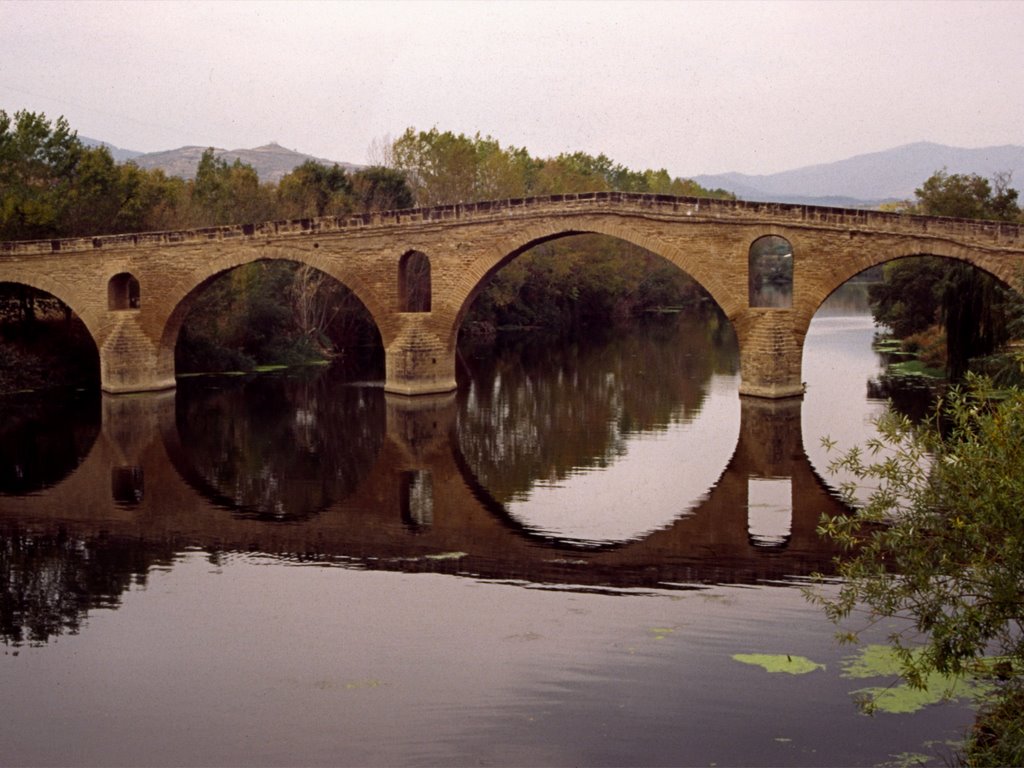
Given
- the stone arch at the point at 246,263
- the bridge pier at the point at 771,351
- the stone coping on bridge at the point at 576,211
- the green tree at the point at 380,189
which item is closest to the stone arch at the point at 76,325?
the stone coping on bridge at the point at 576,211

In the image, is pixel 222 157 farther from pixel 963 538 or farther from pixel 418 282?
pixel 963 538

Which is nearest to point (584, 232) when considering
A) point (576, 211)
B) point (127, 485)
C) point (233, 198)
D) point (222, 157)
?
point (576, 211)

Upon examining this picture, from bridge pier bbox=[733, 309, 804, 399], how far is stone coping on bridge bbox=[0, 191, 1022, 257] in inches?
82.7

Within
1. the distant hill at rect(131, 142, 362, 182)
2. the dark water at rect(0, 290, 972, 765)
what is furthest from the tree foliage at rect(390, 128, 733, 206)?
the distant hill at rect(131, 142, 362, 182)

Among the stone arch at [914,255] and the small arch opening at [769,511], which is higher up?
the stone arch at [914,255]

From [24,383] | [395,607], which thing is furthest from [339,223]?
[395,607]

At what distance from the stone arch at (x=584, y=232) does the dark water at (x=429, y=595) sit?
310 cm

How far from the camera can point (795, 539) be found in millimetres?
12742

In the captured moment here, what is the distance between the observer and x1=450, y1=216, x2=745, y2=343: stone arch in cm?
2370

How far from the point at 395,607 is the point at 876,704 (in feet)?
14.9

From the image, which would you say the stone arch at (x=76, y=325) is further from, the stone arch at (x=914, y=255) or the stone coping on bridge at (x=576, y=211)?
the stone arch at (x=914, y=255)

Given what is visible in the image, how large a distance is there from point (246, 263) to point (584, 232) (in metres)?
8.68

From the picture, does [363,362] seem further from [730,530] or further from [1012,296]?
[730,530]

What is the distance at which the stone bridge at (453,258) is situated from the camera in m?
22.7
